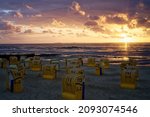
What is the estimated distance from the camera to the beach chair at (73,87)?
14.2 metres

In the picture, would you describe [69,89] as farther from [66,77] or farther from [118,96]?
[118,96]

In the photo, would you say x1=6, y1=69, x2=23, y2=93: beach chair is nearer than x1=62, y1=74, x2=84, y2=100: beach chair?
No

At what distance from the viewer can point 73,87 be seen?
14.4m

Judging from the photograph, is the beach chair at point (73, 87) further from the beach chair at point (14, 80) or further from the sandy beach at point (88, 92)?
the beach chair at point (14, 80)

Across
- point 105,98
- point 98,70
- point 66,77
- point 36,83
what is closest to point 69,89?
point 66,77

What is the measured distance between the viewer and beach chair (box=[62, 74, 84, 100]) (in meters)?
14.2

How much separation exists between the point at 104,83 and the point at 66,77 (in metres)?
6.18

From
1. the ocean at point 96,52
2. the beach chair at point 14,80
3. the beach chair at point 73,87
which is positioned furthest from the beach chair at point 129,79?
the ocean at point 96,52

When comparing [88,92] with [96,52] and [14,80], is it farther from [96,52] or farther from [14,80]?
[96,52]

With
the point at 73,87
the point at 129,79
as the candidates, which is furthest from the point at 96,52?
the point at 73,87

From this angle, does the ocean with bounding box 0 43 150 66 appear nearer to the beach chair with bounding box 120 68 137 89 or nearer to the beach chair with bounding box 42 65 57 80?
the beach chair with bounding box 42 65 57 80

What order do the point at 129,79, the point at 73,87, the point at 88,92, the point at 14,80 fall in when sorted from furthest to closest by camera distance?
the point at 129,79
the point at 88,92
the point at 14,80
the point at 73,87

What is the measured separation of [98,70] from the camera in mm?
25219

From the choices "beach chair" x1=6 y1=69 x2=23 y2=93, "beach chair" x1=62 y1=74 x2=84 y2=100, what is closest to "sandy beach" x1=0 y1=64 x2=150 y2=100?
"beach chair" x1=6 y1=69 x2=23 y2=93
